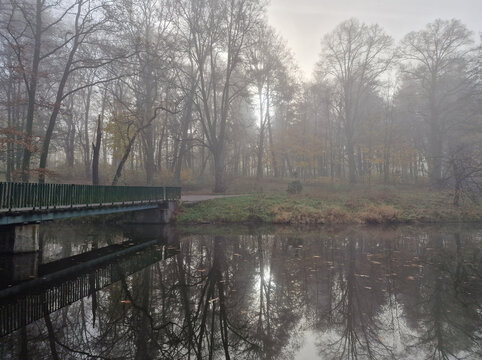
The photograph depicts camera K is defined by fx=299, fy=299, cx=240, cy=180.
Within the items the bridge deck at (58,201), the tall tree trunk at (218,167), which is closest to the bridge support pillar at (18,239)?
the bridge deck at (58,201)

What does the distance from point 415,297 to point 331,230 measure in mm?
10426

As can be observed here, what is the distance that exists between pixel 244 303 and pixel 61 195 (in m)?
8.89

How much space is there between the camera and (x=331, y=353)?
14.2 ft

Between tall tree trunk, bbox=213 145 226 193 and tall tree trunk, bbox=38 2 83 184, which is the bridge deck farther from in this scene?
tall tree trunk, bbox=213 145 226 193

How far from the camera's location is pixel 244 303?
6066mm

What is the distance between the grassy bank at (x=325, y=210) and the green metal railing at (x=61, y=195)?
15.0 ft

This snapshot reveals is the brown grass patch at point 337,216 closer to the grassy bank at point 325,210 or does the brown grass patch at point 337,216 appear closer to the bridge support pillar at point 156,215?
the grassy bank at point 325,210

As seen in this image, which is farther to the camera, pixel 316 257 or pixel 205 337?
pixel 316 257

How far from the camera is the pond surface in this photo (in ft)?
14.6

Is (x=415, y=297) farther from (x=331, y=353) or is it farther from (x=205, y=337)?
(x=205, y=337)

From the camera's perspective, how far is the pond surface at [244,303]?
176 inches

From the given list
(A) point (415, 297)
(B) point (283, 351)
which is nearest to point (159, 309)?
(B) point (283, 351)

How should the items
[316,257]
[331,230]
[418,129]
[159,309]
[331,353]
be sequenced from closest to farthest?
[331,353], [159,309], [316,257], [331,230], [418,129]

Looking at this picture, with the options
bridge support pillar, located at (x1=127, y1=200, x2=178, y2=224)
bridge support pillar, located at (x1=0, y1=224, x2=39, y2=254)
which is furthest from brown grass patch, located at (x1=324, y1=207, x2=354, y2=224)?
bridge support pillar, located at (x1=0, y1=224, x2=39, y2=254)
